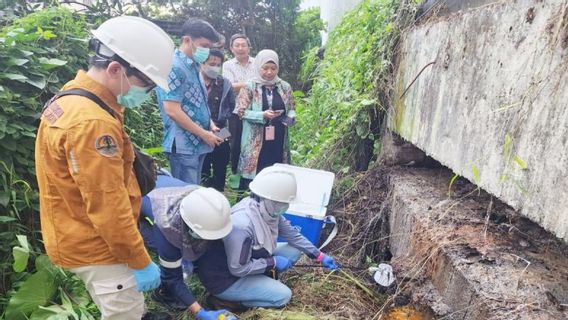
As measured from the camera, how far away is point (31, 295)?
87.8 inches

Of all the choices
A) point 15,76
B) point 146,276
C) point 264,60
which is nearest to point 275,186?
point 146,276

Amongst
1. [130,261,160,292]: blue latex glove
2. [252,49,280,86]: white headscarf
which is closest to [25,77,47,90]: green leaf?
[252,49,280,86]: white headscarf

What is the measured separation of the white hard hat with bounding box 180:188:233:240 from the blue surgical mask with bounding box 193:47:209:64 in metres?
1.34

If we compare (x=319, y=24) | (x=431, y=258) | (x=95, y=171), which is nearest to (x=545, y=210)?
(x=431, y=258)

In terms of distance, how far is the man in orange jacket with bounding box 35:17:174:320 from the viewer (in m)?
1.48

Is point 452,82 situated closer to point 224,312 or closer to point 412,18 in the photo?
point 412,18

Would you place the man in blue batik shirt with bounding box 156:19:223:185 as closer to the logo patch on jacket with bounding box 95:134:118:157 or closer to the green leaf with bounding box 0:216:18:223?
the green leaf with bounding box 0:216:18:223

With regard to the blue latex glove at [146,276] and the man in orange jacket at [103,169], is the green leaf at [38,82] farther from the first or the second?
the blue latex glove at [146,276]

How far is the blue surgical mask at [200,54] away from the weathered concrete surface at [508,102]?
1.79 m

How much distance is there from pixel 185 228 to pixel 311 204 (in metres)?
1.31

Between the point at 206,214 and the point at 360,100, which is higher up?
the point at 360,100

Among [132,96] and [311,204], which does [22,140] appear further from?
[311,204]

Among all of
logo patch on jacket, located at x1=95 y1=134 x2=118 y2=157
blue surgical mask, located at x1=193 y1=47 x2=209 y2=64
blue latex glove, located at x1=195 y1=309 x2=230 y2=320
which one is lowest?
blue latex glove, located at x1=195 y1=309 x2=230 y2=320

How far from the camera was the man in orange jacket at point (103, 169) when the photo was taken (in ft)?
4.84
